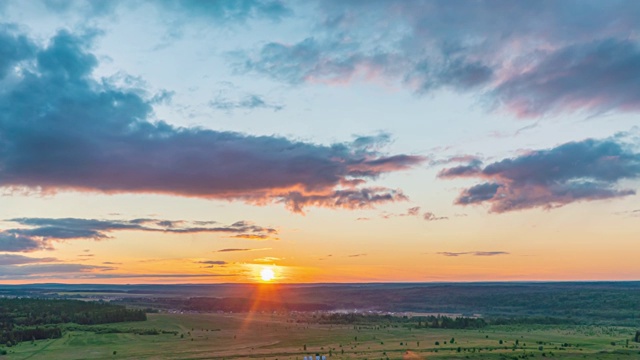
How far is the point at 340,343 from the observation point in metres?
89.3

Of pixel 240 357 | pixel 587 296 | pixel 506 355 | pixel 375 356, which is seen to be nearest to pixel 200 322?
pixel 240 357

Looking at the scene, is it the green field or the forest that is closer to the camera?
the green field

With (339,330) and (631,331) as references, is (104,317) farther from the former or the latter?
(631,331)

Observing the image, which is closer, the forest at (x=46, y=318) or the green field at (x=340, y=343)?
the green field at (x=340, y=343)

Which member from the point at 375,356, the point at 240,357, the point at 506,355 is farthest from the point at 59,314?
the point at 506,355

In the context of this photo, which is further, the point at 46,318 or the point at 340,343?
the point at 46,318

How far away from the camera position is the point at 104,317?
140 meters

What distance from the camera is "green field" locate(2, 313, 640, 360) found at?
74.2 metres

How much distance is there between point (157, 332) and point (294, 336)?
31285 millimetres

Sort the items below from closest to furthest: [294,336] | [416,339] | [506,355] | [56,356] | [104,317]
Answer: [506,355]
[56,356]
[416,339]
[294,336]
[104,317]

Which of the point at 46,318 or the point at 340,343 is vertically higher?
the point at 46,318

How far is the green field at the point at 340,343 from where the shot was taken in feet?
243

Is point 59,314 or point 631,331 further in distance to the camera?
point 59,314

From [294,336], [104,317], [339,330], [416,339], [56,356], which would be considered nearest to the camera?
[56,356]
